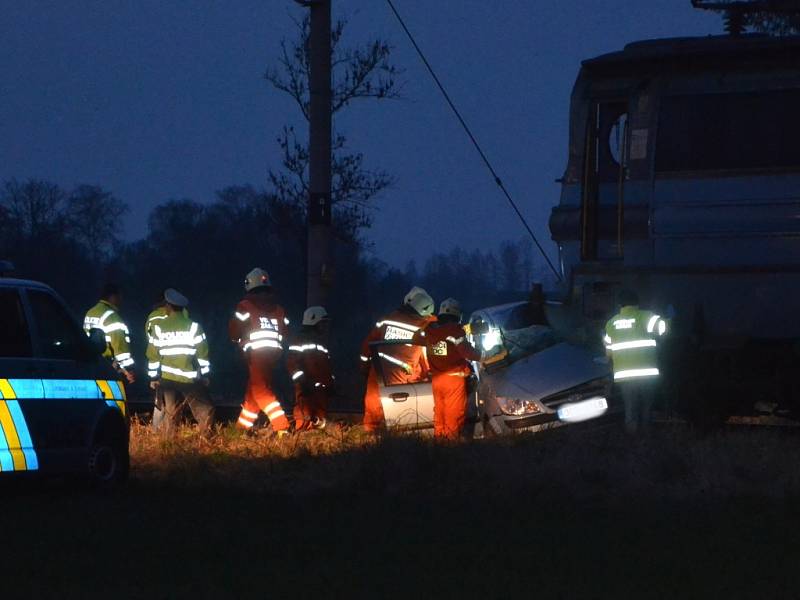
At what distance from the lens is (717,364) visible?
49.4 feet

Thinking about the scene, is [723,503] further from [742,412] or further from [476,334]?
[476,334]

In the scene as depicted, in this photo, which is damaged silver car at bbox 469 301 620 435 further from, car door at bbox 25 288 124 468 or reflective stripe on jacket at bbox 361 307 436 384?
car door at bbox 25 288 124 468

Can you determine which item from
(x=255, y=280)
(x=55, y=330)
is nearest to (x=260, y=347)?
(x=255, y=280)

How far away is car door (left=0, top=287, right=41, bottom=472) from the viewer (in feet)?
35.0

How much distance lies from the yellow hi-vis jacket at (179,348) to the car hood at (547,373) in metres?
3.02

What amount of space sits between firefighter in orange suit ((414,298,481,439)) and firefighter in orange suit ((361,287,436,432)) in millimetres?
540

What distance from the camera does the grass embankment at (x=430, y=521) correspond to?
25.7 ft

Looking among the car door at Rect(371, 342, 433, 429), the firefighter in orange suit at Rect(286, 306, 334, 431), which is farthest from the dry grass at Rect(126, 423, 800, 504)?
the firefighter in orange suit at Rect(286, 306, 334, 431)

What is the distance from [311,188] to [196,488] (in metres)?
7.22

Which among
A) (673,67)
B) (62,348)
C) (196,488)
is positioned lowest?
(196,488)

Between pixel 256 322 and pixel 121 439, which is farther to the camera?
pixel 256 322

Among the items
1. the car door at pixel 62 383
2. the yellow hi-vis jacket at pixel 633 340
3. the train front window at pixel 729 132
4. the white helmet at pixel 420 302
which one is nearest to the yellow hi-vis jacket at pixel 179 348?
the white helmet at pixel 420 302

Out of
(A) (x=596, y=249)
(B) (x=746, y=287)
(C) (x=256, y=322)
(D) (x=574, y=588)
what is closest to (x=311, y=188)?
(C) (x=256, y=322)

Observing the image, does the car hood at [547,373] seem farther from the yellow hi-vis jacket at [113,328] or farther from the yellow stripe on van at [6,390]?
the yellow stripe on van at [6,390]
